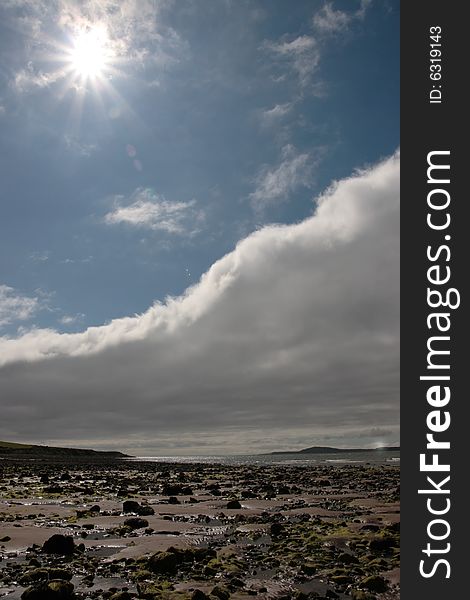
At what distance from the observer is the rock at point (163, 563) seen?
44.7 feet

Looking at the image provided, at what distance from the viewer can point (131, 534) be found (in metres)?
19.6

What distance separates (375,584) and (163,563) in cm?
563

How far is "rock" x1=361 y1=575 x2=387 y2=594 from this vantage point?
1219 centimetres

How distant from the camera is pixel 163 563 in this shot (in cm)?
1377

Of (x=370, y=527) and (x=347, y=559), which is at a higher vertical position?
(x=347, y=559)

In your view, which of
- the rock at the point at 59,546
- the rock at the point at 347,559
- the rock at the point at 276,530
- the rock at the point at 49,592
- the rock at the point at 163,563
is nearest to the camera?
the rock at the point at 49,592

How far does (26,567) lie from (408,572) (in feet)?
33.3

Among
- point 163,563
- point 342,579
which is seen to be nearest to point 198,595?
point 163,563

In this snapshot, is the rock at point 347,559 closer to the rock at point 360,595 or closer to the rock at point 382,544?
the rock at point 382,544

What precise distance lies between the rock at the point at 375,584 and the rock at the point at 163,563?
509 centimetres

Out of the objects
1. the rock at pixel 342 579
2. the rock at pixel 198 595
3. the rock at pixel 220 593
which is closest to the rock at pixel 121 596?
the rock at pixel 198 595

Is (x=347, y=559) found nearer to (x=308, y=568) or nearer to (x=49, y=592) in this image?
(x=308, y=568)

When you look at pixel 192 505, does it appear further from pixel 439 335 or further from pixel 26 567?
pixel 439 335

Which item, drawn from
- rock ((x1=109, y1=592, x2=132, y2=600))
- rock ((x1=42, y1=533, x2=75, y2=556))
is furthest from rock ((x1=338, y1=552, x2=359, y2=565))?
rock ((x1=42, y1=533, x2=75, y2=556))
